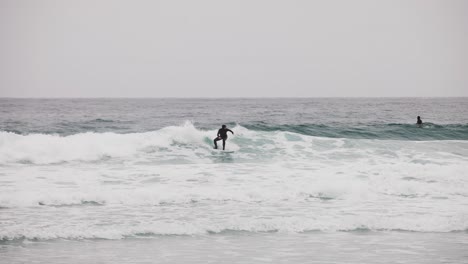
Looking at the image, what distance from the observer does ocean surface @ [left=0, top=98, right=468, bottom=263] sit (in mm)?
8766

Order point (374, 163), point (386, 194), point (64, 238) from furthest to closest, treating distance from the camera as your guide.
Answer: point (374, 163)
point (386, 194)
point (64, 238)

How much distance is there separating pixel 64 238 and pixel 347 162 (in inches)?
539

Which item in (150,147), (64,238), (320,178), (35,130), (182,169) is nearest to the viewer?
(64,238)

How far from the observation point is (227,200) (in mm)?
13227

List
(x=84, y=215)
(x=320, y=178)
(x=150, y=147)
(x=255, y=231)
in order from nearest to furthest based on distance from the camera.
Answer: (x=255, y=231) < (x=84, y=215) < (x=320, y=178) < (x=150, y=147)

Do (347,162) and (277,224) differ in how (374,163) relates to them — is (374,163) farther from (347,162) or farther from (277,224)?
(277,224)

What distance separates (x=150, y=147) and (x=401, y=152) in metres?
12.4

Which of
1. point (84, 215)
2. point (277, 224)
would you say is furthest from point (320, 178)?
point (84, 215)

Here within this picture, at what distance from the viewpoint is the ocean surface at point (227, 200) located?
877cm

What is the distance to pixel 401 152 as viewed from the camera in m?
23.1

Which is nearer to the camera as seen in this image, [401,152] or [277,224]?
[277,224]

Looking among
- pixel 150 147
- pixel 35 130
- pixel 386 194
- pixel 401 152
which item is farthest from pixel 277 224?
pixel 35 130

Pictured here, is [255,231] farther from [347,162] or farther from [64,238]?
[347,162]

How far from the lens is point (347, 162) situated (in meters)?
20.2
